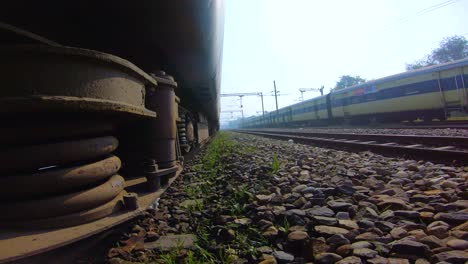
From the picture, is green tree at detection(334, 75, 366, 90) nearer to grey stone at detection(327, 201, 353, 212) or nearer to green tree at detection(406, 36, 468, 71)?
green tree at detection(406, 36, 468, 71)

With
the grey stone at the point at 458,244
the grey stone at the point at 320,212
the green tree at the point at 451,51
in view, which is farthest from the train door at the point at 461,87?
the green tree at the point at 451,51

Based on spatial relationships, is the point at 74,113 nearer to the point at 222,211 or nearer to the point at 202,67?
the point at 222,211

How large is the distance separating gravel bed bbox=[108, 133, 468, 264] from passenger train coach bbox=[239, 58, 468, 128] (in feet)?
38.8

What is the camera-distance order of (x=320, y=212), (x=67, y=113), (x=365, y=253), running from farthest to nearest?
1. (x=320, y=212)
2. (x=365, y=253)
3. (x=67, y=113)

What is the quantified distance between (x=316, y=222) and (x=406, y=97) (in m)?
15.1

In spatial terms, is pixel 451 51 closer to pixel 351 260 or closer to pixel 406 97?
pixel 406 97

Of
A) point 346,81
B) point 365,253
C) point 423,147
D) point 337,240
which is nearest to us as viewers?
point 365,253

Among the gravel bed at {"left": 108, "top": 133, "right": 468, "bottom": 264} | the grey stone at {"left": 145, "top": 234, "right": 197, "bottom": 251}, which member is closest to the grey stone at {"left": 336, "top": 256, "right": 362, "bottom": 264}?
the gravel bed at {"left": 108, "top": 133, "right": 468, "bottom": 264}

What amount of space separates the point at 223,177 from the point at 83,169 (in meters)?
2.35

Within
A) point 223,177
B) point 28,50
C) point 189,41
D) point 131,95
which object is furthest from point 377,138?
point 28,50

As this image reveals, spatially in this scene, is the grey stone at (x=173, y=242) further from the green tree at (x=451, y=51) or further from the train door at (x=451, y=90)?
the green tree at (x=451, y=51)

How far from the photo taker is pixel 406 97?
14211mm

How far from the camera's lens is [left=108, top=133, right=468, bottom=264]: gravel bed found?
1393 mm

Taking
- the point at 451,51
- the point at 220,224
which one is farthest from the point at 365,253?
the point at 451,51
